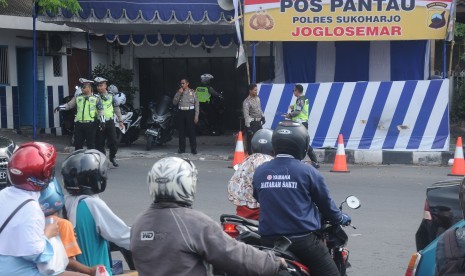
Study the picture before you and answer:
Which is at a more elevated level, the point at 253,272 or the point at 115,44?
the point at 115,44

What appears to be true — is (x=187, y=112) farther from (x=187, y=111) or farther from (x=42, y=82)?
(x=42, y=82)

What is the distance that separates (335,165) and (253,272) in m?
11.4

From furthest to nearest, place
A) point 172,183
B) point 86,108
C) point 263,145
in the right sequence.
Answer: point 86,108
point 263,145
point 172,183

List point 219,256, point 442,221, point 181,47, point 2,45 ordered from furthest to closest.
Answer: point 181,47 < point 2,45 < point 442,221 < point 219,256

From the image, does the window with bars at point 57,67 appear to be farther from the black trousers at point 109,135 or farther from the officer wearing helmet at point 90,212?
the officer wearing helmet at point 90,212

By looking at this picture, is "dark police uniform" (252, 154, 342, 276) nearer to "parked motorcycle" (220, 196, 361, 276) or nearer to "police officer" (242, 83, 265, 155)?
"parked motorcycle" (220, 196, 361, 276)

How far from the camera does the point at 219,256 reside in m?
3.91

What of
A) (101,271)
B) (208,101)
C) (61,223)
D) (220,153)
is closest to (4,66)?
(208,101)

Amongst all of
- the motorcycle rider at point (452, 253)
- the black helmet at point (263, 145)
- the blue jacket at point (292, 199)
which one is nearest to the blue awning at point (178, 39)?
the black helmet at point (263, 145)

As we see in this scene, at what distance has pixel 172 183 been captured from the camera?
401cm

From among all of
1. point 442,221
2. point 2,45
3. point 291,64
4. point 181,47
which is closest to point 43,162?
point 442,221

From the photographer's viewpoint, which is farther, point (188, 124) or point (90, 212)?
point (188, 124)

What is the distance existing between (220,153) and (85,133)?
396cm

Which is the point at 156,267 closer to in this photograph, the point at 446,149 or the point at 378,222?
the point at 378,222
